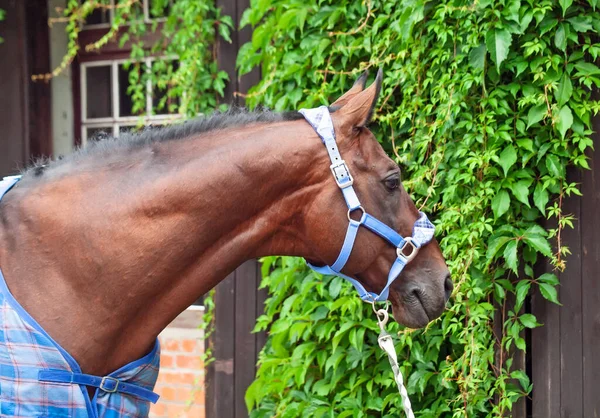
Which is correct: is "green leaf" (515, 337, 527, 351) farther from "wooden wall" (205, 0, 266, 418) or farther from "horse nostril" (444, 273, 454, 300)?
"wooden wall" (205, 0, 266, 418)

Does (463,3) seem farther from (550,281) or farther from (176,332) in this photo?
(176,332)

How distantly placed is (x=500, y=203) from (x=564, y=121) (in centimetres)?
42

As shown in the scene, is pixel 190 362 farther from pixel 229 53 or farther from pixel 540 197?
pixel 540 197

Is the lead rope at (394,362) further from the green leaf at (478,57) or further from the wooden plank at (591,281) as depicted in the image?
the green leaf at (478,57)

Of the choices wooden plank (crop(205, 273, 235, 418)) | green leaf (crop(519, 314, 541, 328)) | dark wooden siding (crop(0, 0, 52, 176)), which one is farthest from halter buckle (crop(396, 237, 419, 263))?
dark wooden siding (crop(0, 0, 52, 176))

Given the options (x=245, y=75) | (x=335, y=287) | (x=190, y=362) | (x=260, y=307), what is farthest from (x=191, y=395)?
(x=245, y=75)

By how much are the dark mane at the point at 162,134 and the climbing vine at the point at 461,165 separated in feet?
3.71

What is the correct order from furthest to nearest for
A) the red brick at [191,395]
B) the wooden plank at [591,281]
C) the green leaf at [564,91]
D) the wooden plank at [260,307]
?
1. the red brick at [191,395]
2. the wooden plank at [260,307]
3. the wooden plank at [591,281]
4. the green leaf at [564,91]

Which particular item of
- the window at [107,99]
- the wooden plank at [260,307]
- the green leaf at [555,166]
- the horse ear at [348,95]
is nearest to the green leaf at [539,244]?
the green leaf at [555,166]

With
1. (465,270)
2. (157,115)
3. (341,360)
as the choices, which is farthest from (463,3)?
(157,115)

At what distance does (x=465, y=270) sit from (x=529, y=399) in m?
0.70

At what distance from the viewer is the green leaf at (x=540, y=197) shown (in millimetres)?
2955

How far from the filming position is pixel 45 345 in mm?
1947

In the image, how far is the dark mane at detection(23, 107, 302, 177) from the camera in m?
2.17
